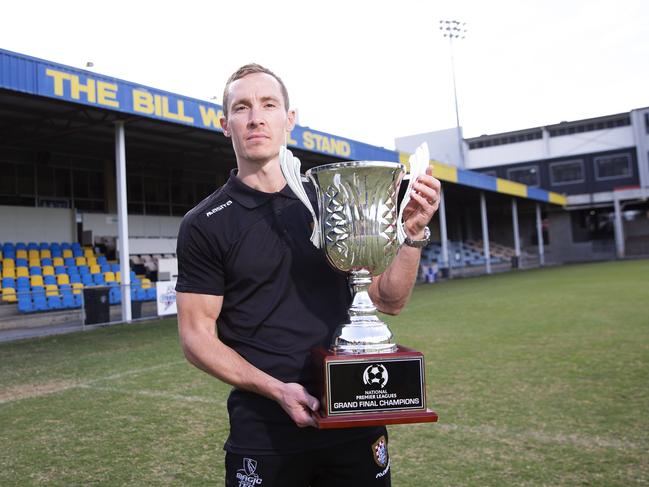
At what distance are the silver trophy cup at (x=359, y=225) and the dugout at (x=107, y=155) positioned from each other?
1055cm

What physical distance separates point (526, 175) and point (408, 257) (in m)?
49.4

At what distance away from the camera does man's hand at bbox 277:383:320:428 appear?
4.99 feet

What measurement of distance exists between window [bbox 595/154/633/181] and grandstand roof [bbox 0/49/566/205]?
2831 centimetres

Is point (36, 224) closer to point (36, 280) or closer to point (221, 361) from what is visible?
point (36, 280)

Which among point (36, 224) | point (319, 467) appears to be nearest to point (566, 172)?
point (36, 224)

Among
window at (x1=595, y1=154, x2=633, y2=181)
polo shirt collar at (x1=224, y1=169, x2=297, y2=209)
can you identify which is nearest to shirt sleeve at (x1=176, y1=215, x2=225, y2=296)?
polo shirt collar at (x1=224, y1=169, x2=297, y2=209)

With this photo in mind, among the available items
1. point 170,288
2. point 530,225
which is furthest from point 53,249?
point 530,225

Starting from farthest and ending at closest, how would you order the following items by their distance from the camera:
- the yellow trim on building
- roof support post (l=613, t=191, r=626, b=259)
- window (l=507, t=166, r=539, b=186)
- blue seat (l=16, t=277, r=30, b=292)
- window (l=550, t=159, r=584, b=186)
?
window (l=507, t=166, r=539, b=186), window (l=550, t=159, r=584, b=186), roof support post (l=613, t=191, r=626, b=259), the yellow trim on building, blue seat (l=16, t=277, r=30, b=292)

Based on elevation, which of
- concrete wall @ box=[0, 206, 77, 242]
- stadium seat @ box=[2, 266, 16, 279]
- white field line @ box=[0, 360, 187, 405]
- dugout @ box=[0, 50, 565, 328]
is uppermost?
dugout @ box=[0, 50, 565, 328]

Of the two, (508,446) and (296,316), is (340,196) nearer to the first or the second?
(296,316)

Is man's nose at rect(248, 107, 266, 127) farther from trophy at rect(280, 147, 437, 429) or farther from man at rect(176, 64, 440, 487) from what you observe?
trophy at rect(280, 147, 437, 429)

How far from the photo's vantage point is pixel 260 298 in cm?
174

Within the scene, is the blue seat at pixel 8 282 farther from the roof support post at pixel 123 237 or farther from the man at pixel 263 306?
the man at pixel 263 306

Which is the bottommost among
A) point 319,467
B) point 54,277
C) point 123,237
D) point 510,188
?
point 319,467
